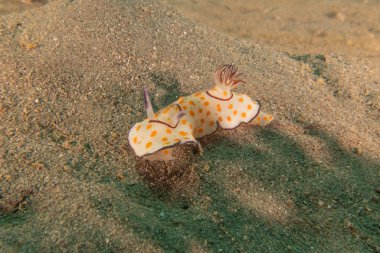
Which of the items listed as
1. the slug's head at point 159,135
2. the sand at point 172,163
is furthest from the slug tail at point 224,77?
the slug's head at point 159,135

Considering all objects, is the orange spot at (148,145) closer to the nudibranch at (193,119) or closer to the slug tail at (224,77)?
the nudibranch at (193,119)

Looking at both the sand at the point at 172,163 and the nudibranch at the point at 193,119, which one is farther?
the nudibranch at the point at 193,119

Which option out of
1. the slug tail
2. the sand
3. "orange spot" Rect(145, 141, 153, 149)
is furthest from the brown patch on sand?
the slug tail

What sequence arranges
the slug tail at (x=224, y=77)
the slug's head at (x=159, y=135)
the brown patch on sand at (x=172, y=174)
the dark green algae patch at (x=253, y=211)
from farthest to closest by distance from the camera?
the slug tail at (x=224, y=77) → the brown patch on sand at (x=172, y=174) → the slug's head at (x=159, y=135) → the dark green algae patch at (x=253, y=211)

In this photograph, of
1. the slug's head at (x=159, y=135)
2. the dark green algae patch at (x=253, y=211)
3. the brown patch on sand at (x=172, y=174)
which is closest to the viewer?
the dark green algae patch at (x=253, y=211)

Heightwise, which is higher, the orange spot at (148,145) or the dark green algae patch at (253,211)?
the orange spot at (148,145)

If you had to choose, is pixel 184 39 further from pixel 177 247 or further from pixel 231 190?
pixel 177 247

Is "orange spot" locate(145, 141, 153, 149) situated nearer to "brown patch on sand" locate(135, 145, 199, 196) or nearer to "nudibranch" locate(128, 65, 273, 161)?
"nudibranch" locate(128, 65, 273, 161)

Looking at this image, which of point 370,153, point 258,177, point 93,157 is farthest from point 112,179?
point 370,153

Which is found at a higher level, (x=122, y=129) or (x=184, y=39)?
(x=184, y=39)
